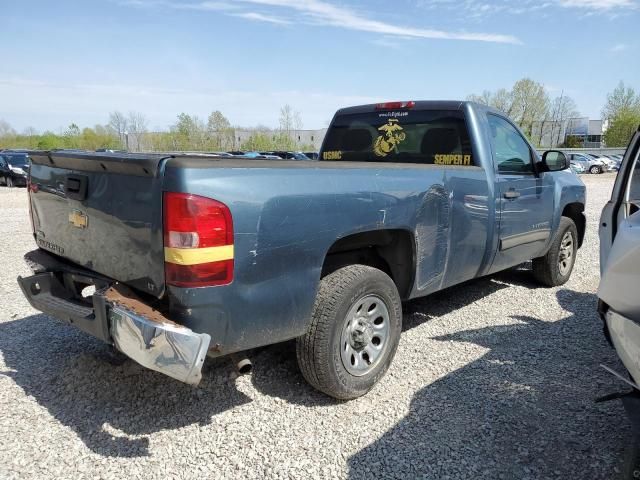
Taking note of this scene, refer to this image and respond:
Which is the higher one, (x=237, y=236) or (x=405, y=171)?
(x=405, y=171)

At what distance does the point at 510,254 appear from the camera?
4.64m

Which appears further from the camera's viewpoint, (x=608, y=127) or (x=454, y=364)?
(x=608, y=127)

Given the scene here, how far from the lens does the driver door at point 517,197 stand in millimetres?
4422

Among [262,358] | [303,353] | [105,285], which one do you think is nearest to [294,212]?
[303,353]

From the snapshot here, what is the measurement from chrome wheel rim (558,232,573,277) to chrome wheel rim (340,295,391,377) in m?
3.36

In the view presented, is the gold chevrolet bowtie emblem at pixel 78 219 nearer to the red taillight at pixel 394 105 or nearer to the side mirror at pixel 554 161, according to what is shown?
the red taillight at pixel 394 105

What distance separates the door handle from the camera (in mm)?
4386

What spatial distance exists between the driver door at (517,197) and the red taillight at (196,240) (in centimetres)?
279

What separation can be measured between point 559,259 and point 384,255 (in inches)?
127

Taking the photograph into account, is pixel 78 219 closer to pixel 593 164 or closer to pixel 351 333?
pixel 351 333

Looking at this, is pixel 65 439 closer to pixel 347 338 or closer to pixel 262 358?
pixel 262 358

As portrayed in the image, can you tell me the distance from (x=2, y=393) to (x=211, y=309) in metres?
1.92

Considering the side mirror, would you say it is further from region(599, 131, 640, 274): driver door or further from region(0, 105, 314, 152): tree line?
region(0, 105, 314, 152): tree line

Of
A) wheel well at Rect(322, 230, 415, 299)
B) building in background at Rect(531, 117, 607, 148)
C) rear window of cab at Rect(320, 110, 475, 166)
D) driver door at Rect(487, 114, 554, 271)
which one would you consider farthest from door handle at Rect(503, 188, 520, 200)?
building in background at Rect(531, 117, 607, 148)
